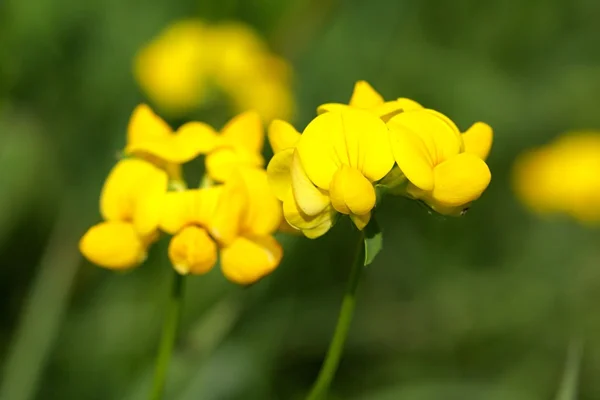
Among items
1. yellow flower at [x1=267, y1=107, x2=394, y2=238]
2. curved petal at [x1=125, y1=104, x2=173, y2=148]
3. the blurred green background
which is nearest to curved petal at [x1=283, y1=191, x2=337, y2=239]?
yellow flower at [x1=267, y1=107, x2=394, y2=238]

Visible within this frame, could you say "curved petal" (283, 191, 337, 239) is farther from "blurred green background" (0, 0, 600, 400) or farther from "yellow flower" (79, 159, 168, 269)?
"blurred green background" (0, 0, 600, 400)

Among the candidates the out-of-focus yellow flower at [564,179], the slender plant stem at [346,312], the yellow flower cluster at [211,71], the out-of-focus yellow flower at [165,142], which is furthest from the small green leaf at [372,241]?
the out-of-focus yellow flower at [564,179]

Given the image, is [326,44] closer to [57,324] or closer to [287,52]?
[287,52]

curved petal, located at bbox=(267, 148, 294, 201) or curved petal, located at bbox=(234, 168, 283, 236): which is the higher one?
curved petal, located at bbox=(267, 148, 294, 201)

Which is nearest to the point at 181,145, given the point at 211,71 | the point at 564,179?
the point at 211,71

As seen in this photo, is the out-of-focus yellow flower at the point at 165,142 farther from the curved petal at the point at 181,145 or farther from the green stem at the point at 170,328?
the green stem at the point at 170,328

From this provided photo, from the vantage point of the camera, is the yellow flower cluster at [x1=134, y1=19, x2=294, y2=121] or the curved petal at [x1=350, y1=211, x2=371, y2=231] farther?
the yellow flower cluster at [x1=134, y1=19, x2=294, y2=121]
